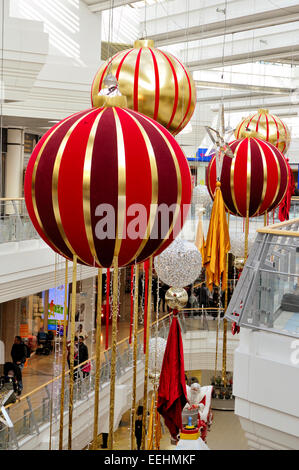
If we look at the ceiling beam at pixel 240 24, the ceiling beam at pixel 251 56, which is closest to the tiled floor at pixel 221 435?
the ceiling beam at pixel 251 56

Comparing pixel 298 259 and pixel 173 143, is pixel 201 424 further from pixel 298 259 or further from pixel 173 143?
pixel 173 143

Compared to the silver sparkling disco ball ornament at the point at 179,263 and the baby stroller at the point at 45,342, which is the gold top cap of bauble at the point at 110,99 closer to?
the silver sparkling disco ball ornament at the point at 179,263

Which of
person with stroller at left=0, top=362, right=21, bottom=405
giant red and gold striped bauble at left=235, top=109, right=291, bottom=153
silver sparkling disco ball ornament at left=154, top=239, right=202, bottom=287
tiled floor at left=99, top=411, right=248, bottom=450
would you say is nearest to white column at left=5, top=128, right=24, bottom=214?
person with stroller at left=0, top=362, right=21, bottom=405

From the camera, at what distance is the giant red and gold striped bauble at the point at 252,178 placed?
4.21 m

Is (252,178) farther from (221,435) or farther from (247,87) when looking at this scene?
(247,87)

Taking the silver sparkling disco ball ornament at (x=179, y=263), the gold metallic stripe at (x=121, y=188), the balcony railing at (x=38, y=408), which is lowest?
the balcony railing at (x=38, y=408)

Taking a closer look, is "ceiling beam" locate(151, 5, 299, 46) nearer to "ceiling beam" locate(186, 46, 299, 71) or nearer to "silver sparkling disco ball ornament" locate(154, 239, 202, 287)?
"ceiling beam" locate(186, 46, 299, 71)

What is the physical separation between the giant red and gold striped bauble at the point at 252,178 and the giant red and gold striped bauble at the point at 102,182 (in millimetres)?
2159

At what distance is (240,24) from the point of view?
8867 mm

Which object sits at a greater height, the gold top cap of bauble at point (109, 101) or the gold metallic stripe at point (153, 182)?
the gold top cap of bauble at point (109, 101)

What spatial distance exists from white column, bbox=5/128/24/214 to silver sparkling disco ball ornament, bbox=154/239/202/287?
9.33m

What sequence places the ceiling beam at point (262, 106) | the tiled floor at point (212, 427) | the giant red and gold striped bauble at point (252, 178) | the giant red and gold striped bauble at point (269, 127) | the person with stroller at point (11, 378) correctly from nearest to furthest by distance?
the giant red and gold striped bauble at point (252, 178) → the giant red and gold striped bauble at point (269, 127) → the person with stroller at point (11, 378) → the tiled floor at point (212, 427) → the ceiling beam at point (262, 106)

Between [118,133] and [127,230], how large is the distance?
0.35m

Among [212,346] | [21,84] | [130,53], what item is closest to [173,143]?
[130,53]
